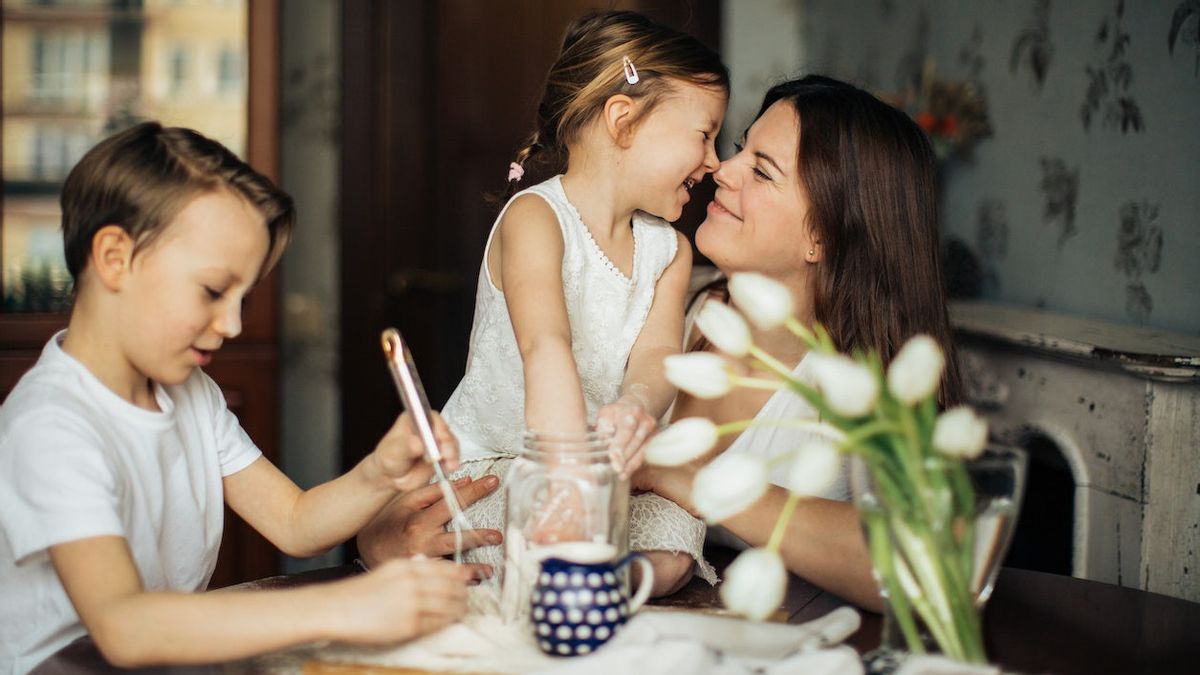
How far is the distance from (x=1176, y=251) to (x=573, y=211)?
43.3 inches

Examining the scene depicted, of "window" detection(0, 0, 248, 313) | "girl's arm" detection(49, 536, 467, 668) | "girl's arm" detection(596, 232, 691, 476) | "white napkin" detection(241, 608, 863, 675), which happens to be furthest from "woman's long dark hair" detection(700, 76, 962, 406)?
"window" detection(0, 0, 248, 313)

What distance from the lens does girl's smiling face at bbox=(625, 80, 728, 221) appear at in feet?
5.61

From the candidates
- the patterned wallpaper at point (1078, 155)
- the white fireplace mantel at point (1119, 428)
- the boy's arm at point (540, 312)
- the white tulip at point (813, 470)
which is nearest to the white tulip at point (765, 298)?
the white tulip at point (813, 470)

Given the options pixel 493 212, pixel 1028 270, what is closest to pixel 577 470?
pixel 1028 270

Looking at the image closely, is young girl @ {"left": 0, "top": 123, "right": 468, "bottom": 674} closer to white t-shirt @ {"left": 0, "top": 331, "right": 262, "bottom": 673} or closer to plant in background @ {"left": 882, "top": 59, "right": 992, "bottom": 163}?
white t-shirt @ {"left": 0, "top": 331, "right": 262, "bottom": 673}

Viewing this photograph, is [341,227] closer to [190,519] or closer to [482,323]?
[482,323]

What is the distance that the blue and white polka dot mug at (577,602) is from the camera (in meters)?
1.01

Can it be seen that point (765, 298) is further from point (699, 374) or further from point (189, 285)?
point (189, 285)

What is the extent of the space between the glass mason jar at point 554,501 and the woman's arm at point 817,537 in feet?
1.02

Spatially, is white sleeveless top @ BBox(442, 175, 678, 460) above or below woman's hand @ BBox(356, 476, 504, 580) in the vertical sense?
above

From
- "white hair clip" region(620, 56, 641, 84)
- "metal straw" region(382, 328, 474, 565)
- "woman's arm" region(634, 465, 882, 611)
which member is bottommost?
"woman's arm" region(634, 465, 882, 611)

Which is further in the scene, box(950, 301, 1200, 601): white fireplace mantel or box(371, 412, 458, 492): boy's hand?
box(950, 301, 1200, 601): white fireplace mantel

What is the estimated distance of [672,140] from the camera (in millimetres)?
1711

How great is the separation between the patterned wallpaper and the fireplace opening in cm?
32
